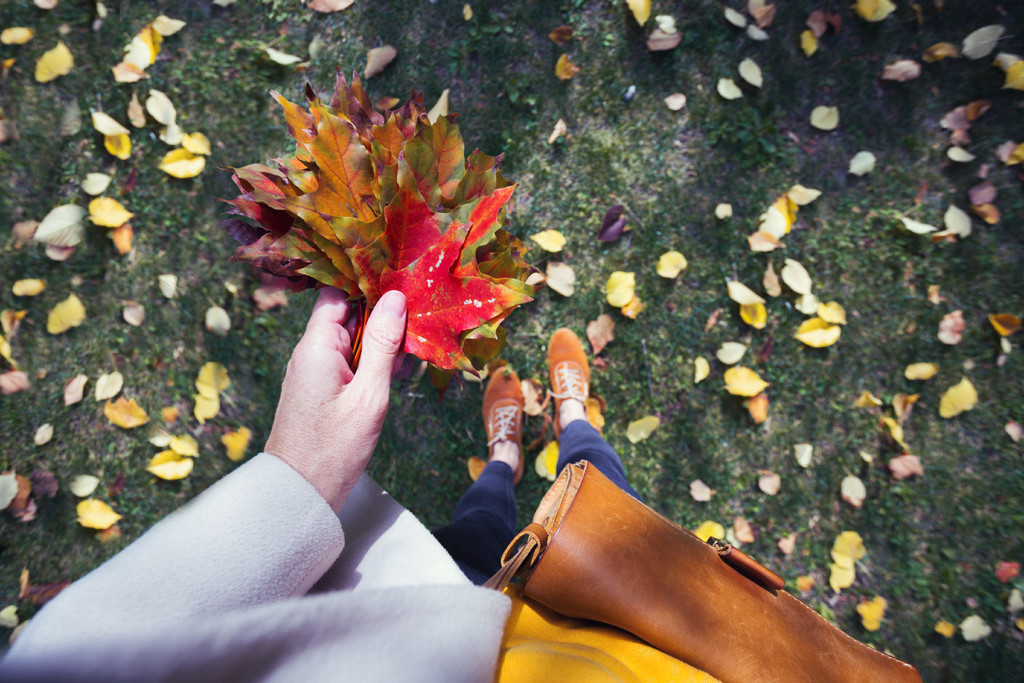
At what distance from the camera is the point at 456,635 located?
0.74 metres

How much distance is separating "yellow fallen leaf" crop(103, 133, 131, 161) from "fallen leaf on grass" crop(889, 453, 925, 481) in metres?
3.66

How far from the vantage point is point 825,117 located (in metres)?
2.17

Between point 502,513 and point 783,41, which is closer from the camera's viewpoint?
point 502,513

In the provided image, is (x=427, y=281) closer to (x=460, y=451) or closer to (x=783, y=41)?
(x=460, y=451)

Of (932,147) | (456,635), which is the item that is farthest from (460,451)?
(932,147)

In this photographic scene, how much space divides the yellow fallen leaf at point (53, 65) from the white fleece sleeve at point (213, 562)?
2.51 meters

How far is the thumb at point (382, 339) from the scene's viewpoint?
103 cm

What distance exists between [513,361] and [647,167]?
3.50 feet

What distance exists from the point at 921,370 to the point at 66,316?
3764mm

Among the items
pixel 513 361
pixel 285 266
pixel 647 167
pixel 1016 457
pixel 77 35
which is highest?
pixel 77 35

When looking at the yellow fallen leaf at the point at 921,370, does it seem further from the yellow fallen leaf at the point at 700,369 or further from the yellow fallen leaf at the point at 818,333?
the yellow fallen leaf at the point at 700,369

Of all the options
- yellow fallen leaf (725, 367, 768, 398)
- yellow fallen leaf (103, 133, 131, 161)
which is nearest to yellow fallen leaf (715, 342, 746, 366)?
yellow fallen leaf (725, 367, 768, 398)

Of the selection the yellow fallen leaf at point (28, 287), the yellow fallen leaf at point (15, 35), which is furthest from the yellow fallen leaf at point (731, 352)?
the yellow fallen leaf at point (15, 35)

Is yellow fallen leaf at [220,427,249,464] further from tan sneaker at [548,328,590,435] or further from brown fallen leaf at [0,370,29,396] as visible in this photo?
tan sneaker at [548,328,590,435]
